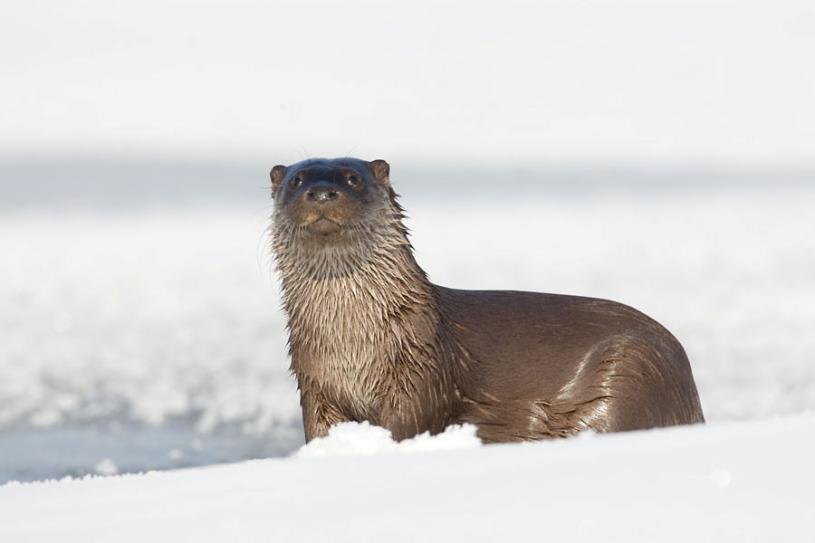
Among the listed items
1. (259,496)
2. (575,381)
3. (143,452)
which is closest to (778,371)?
(575,381)

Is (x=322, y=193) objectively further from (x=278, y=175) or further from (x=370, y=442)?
(x=370, y=442)

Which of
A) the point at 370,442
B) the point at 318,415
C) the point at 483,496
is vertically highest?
the point at 318,415

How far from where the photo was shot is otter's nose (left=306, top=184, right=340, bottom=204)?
3.99 m

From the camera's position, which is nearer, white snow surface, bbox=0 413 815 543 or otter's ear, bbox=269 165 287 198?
white snow surface, bbox=0 413 815 543

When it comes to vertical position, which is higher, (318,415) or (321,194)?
(321,194)

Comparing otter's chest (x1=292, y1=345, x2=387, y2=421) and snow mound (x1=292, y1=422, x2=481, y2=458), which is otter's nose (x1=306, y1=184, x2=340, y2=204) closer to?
otter's chest (x1=292, y1=345, x2=387, y2=421)

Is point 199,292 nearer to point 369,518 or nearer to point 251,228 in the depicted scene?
point 251,228

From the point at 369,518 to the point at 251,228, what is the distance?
262 inches

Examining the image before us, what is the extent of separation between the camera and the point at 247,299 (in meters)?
7.37

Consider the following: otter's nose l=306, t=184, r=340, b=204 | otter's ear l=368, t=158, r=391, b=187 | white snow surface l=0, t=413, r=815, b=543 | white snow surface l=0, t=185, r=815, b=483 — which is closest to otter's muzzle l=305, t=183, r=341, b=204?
otter's nose l=306, t=184, r=340, b=204

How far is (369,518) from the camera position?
7.64 feet

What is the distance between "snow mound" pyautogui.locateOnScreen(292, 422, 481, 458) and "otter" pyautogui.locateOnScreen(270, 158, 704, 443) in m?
0.11

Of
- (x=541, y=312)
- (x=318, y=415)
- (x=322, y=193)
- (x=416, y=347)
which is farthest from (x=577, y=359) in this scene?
(x=322, y=193)

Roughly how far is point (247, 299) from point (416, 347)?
3371 millimetres
